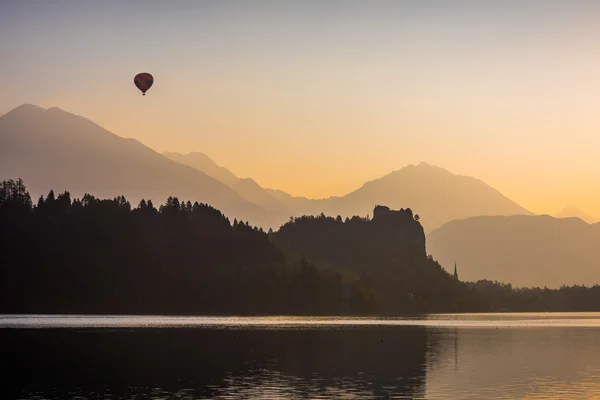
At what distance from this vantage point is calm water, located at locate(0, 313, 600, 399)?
81.8 metres

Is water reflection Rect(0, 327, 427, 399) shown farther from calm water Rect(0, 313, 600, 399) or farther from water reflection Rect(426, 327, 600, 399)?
water reflection Rect(426, 327, 600, 399)

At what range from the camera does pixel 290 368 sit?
4203 inches

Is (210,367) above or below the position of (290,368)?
below

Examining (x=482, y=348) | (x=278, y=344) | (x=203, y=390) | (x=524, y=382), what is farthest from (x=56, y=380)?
(x=482, y=348)

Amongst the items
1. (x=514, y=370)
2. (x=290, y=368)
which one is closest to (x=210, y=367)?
(x=290, y=368)

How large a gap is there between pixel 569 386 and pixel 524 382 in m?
5.28

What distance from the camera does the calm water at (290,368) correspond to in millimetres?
81750

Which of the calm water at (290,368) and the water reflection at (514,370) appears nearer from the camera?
the calm water at (290,368)

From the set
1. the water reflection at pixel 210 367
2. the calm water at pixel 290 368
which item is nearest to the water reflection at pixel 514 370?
the calm water at pixel 290 368

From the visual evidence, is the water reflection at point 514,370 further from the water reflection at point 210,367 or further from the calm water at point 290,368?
the water reflection at point 210,367

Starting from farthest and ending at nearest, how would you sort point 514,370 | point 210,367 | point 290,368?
1. point 290,368
2. point 210,367
3. point 514,370

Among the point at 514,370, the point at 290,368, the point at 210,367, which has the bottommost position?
the point at 210,367

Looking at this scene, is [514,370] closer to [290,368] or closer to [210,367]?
[290,368]

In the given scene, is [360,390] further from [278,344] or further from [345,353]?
[278,344]
